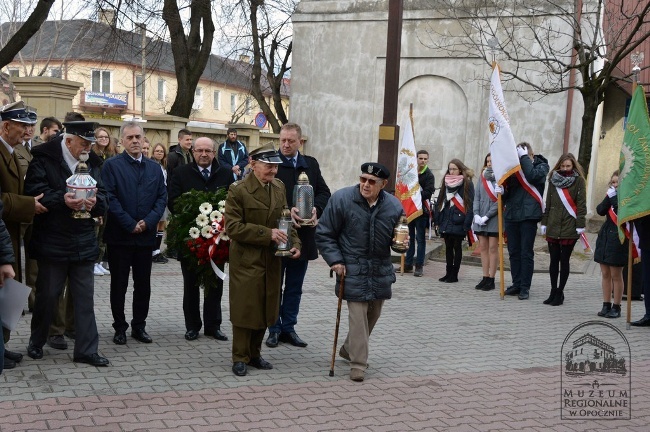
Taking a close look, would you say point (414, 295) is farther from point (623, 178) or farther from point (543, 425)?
point (543, 425)

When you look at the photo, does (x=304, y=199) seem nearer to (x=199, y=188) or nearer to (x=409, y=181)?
(x=199, y=188)

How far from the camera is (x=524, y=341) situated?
349 inches

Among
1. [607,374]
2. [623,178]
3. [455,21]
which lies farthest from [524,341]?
[455,21]

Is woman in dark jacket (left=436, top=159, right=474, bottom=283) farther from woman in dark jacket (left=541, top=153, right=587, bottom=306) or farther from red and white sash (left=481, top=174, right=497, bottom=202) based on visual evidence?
woman in dark jacket (left=541, top=153, right=587, bottom=306)

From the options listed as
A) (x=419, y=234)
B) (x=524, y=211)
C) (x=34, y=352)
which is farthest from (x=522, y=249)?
(x=34, y=352)

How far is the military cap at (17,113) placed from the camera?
6863mm

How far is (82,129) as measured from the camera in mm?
6848

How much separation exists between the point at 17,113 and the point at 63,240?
1.16 metres

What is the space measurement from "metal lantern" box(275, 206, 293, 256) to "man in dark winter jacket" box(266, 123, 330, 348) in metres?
0.86

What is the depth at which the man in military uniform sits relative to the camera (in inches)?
271

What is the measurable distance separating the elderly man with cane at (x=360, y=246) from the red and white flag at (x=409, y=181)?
242 inches

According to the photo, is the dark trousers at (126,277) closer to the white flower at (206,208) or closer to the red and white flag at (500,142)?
the white flower at (206,208)

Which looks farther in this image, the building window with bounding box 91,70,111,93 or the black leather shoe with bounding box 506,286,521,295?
the building window with bounding box 91,70,111,93

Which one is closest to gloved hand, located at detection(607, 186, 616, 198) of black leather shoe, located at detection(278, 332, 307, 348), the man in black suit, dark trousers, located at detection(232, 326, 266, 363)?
black leather shoe, located at detection(278, 332, 307, 348)
